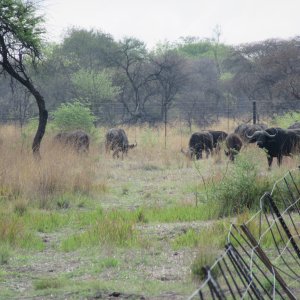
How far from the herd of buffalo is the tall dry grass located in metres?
3.49

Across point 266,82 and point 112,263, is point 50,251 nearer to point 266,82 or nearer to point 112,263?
point 112,263

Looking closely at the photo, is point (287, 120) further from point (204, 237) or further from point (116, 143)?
point (204, 237)

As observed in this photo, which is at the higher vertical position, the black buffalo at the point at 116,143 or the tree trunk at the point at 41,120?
the tree trunk at the point at 41,120

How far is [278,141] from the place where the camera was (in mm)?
21562

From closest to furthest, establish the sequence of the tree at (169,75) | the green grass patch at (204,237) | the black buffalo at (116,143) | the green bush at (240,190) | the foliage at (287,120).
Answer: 1. the green grass patch at (204,237)
2. the green bush at (240,190)
3. the black buffalo at (116,143)
4. the foliage at (287,120)
5. the tree at (169,75)

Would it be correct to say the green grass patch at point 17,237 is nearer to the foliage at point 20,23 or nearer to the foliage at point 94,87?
the foliage at point 20,23

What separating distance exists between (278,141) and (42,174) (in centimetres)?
842

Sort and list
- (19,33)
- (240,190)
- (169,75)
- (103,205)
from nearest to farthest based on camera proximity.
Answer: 1. (240,190)
2. (103,205)
3. (19,33)
4. (169,75)

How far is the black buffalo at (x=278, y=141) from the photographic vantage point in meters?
21.3

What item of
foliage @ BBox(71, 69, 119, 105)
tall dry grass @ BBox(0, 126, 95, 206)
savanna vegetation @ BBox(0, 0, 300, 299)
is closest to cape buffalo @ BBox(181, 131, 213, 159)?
savanna vegetation @ BBox(0, 0, 300, 299)

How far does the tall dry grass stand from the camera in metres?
14.9

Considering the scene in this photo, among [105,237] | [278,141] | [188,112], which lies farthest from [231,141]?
[188,112]

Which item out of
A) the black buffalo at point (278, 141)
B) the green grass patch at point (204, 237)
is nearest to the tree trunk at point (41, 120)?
the black buffalo at point (278, 141)

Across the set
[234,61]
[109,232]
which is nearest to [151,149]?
[109,232]
